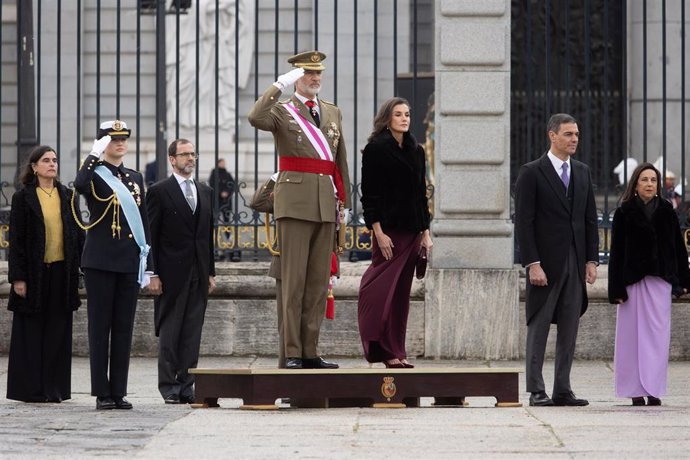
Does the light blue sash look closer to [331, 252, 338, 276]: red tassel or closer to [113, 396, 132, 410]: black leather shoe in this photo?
[113, 396, 132, 410]: black leather shoe

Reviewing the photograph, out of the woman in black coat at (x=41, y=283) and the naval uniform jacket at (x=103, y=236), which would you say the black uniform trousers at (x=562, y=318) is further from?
the woman in black coat at (x=41, y=283)

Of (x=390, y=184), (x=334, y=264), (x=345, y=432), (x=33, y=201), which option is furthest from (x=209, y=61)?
(x=345, y=432)

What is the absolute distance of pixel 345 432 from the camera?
8422 mm

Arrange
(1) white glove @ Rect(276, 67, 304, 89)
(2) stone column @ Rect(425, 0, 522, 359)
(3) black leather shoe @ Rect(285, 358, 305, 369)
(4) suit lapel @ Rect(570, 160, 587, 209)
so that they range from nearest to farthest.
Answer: (1) white glove @ Rect(276, 67, 304, 89) < (3) black leather shoe @ Rect(285, 358, 305, 369) < (4) suit lapel @ Rect(570, 160, 587, 209) < (2) stone column @ Rect(425, 0, 522, 359)

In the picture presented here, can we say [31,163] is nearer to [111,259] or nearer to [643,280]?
[111,259]

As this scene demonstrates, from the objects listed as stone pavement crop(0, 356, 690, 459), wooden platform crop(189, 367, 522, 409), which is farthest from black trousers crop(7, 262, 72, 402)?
wooden platform crop(189, 367, 522, 409)

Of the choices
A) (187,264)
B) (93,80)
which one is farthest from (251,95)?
(187,264)

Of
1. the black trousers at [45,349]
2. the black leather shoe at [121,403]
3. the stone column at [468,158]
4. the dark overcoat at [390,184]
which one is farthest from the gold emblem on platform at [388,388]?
the stone column at [468,158]

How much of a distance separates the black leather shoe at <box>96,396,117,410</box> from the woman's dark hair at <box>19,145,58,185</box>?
1477mm

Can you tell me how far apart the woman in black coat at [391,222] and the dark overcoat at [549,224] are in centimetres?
87

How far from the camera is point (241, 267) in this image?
44.6 feet

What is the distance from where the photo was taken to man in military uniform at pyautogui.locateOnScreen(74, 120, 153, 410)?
396 inches

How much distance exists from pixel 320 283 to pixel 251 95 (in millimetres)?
14957

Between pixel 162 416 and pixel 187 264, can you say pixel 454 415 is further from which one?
pixel 187 264
